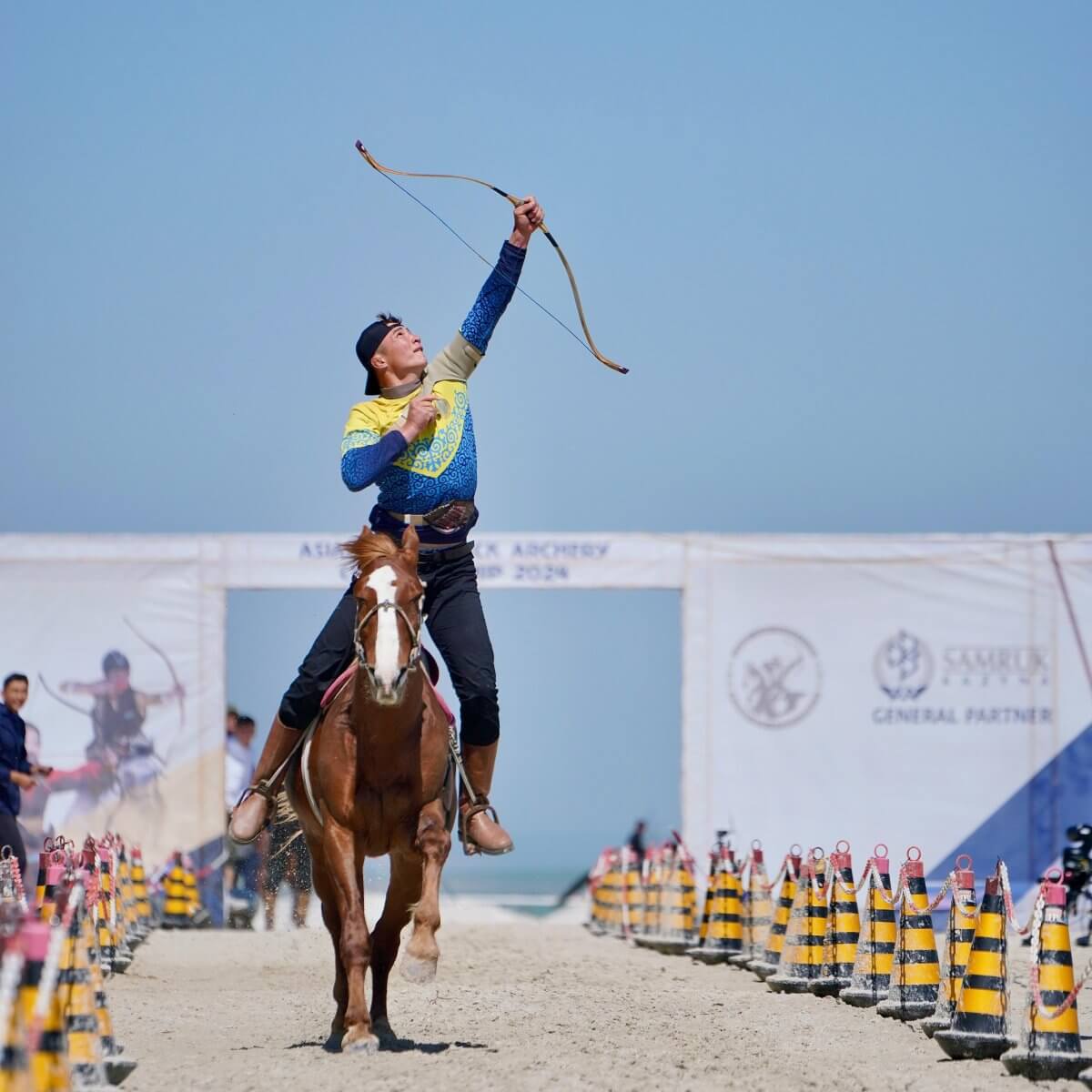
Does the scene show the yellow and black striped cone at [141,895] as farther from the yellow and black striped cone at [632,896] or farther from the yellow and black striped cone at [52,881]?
the yellow and black striped cone at [52,881]

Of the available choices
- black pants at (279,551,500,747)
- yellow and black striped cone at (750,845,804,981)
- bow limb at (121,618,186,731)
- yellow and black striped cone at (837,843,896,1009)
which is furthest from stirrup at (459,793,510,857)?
bow limb at (121,618,186,731)

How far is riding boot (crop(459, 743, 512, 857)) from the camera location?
383 inches

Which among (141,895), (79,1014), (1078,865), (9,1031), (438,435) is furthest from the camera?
(141,895)

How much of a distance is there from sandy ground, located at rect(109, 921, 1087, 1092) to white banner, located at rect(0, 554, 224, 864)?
18.1 ft

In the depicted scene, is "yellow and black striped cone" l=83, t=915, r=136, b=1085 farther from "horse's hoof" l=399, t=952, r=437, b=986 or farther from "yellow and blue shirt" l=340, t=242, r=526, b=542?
"yellow and blue shirt" l=340, t=242, r=526, b=542

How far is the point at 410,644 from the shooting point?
29.0 feet

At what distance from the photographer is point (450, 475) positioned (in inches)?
384

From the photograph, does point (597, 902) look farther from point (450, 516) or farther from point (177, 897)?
point (450, 516)

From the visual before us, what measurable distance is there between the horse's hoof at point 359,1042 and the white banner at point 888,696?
43.7 ft

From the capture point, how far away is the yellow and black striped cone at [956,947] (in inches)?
416

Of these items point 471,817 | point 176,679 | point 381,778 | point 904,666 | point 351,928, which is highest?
point 904,666

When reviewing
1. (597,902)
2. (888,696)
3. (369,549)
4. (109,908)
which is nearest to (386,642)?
(369,549)

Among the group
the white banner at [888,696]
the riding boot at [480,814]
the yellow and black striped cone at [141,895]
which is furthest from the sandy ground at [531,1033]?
the white banner at [888,696]

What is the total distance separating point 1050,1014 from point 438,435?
143 inches
